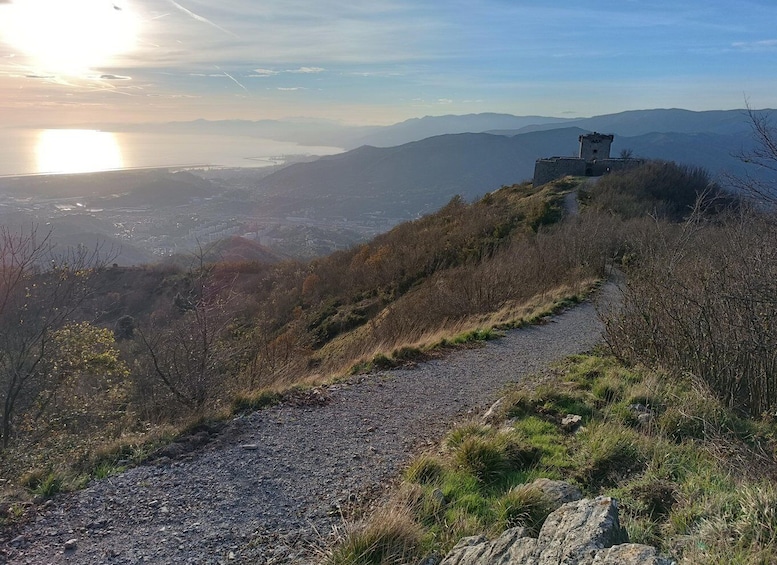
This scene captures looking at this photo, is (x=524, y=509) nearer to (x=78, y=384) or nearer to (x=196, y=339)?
(x=196, y=339)

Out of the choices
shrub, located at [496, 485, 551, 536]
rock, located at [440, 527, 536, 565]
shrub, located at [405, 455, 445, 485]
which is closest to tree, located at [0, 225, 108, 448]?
shrub, located at [405, 455, 445, 485]

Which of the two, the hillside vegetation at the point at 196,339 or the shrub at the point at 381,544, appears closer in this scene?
the shrub at the point at 381,544

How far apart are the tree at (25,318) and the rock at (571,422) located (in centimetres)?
676

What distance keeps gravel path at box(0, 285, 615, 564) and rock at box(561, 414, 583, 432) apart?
40.4 inches

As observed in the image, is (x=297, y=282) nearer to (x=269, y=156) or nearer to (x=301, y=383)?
(x=301, y=383)

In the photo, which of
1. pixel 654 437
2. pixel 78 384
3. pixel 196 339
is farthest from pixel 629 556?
pixel 78 384

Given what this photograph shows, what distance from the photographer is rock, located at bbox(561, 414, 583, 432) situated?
436cm

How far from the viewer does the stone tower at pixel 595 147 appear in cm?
3453

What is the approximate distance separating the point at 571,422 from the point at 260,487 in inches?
113

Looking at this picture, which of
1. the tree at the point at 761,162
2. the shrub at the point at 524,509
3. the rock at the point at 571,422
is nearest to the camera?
the shrub at the point at 524,509

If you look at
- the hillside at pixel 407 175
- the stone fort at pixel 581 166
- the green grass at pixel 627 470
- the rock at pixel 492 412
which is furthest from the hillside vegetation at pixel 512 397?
the hillside at pixel 407 175

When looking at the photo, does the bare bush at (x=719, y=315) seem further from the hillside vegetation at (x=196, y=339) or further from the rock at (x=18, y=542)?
the rock at (x=18, y=542)

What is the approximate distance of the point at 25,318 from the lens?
6.82 m

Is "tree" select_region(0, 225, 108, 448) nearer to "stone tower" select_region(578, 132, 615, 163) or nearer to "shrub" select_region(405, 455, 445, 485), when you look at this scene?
"shrub" select_region(405, 455, 445, 485)
